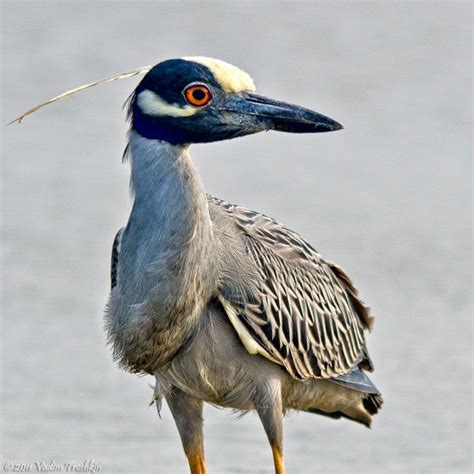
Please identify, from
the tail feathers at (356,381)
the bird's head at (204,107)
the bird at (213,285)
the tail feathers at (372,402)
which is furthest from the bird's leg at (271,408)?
the bird's head at (204,107)

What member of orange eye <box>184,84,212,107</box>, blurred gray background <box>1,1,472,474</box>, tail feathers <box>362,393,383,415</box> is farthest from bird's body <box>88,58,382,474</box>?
blurred gray background <box>1,1,472,474</box>

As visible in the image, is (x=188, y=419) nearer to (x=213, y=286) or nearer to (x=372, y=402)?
(x=213, y=286)

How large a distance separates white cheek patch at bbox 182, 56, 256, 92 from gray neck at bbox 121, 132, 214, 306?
1.20 feet

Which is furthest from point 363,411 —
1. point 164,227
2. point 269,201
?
point 269,201

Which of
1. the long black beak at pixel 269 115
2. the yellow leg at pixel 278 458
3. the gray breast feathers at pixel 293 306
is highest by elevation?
the long black beak at pixel 269 115

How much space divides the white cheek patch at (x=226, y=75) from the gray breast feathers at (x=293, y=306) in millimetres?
997

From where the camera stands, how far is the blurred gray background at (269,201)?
8.44 m

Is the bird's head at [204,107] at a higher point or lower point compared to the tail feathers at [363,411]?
higher

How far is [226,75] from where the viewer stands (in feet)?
19.6

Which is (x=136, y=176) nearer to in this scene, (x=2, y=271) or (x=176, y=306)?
(x=176, y=306)

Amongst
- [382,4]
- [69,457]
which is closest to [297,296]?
[69,457]

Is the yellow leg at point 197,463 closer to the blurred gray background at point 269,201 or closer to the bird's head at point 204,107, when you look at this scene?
the blurred gray background at point 269,201

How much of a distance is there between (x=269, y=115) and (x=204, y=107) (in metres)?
0.30

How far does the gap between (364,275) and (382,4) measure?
263 inches
